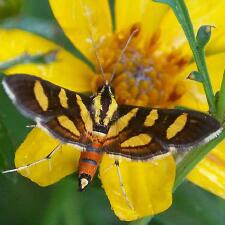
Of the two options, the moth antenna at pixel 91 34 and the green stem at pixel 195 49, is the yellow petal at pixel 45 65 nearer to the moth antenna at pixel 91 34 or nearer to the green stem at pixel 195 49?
the moth antenna at pixel 91 34

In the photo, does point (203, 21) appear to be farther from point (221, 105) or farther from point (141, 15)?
point (221, 105)

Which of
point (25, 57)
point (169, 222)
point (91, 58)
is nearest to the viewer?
point (25, 57)

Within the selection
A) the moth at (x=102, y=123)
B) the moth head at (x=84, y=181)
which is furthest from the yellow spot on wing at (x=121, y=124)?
the moth head at (x=84, y=181)

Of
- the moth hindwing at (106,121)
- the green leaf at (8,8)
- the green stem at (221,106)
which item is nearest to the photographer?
the green stem at (221,106)

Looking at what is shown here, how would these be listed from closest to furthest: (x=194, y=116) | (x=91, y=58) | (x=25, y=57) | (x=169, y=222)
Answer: (x=25, y=57) < (x=194, y=116) < (x=169, y=222) < (x=91, y=58)

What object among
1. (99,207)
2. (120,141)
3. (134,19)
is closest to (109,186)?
(120,141)

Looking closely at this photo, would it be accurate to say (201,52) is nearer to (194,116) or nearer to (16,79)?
(194,116)

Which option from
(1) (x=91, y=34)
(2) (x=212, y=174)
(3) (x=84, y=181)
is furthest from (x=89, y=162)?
(1) (x=91, y=34)

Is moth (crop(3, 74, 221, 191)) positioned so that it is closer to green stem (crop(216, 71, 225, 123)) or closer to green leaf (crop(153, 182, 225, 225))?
green stem (crop(216, 71, 225, 123))
